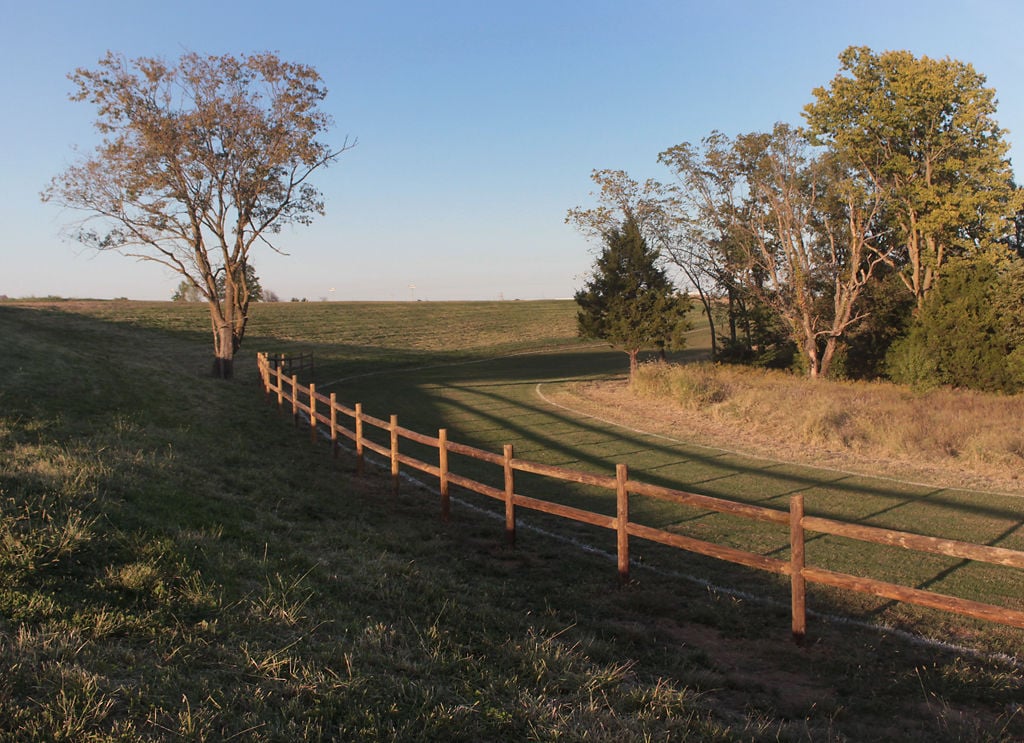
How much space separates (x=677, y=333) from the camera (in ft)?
93.9

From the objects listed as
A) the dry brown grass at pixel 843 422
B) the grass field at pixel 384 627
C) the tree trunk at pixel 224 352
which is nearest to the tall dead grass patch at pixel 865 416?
the dry brown grass at pixel 843 422

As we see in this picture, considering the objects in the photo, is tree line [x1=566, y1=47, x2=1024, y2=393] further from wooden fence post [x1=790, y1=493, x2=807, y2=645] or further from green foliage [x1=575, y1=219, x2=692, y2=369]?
wooden fence post [x1=790, y1=493, x2=807, y2=645]

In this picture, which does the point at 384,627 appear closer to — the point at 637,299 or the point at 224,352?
the point at 637,299

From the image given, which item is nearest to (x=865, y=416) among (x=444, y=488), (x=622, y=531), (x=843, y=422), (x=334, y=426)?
(x=843, y=422)

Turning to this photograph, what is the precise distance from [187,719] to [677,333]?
88.5 ft

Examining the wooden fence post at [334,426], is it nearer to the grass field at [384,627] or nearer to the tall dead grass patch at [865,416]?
the grass field at [384,627]

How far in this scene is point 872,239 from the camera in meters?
30.1

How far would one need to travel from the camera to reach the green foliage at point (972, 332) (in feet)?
75.3

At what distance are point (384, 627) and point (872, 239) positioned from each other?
31.4 meters

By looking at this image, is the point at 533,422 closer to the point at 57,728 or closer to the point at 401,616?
the point at 401,616

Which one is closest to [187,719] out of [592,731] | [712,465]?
[592,731]

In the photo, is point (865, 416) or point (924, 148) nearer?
point (865, 416)

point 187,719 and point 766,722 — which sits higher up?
point 187,719

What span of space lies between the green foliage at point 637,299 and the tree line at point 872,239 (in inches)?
3.2
